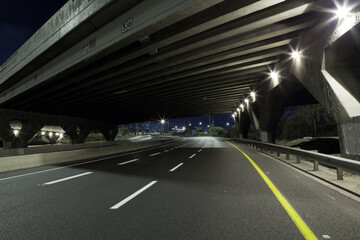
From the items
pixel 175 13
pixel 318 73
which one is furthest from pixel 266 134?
pixel 175 13

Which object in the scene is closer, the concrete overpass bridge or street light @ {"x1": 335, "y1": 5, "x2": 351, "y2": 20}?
street light @ {"x1": 335, "y1": 5, "x2": 351, "y2": 20}

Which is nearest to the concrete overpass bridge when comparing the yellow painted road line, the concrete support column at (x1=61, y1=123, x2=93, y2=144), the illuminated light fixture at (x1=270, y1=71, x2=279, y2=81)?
the illuminated light fixture at (x1=270, y1=71, x2=279, y2=81)

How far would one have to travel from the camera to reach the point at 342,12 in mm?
6176

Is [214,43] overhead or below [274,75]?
overhead

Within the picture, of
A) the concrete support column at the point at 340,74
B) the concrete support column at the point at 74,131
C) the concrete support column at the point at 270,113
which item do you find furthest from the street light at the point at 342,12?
the concrete support column at the point at 74,131

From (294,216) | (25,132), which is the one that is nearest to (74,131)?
(25,132)

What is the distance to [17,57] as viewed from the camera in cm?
1273

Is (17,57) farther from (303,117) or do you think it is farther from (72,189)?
(303,117)

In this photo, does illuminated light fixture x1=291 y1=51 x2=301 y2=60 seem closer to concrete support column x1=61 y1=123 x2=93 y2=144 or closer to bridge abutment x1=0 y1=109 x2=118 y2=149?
bridge abutment x1=0 y1=109 x2=118 y2=149

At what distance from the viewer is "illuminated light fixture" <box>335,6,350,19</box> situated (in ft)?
19.8

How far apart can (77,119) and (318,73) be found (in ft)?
120

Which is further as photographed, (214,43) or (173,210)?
(214,43)

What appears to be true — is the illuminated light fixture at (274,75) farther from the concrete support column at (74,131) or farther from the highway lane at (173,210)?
the concrete support column at (74,131)

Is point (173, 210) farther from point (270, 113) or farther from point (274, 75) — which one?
point (270, 113)
